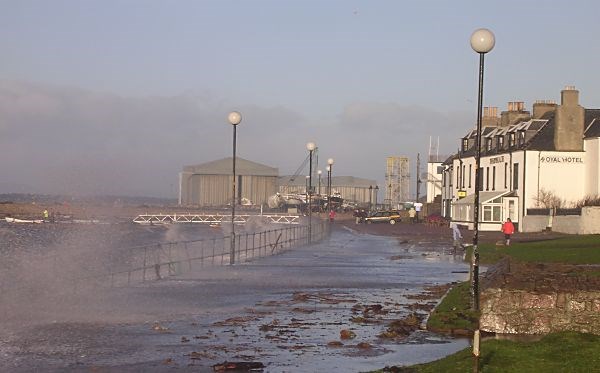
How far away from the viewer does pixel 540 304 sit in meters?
16.8

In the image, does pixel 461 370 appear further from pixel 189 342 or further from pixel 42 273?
pixel 42 273

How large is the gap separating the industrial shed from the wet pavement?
155523 mm

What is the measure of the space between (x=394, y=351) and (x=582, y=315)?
10.5ft

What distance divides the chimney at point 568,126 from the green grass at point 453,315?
5054cm

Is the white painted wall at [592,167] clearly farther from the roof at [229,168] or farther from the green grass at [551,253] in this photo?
the roof at [229,168]

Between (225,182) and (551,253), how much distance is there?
157m

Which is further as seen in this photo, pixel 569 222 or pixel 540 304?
pixel 569 222

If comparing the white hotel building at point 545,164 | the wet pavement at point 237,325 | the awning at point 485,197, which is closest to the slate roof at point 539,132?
the white hotel building at point 545,164

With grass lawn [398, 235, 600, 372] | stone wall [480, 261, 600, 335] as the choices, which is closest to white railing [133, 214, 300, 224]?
stone wall [480, 261, 600, 335]

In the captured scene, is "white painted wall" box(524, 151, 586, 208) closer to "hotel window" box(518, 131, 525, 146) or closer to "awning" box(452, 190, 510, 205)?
"hotel window" box(518, 131, 525, 146)

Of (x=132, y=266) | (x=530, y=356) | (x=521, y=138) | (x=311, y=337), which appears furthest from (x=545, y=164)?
(x=530, y=356)

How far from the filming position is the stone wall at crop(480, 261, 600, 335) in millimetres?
16453

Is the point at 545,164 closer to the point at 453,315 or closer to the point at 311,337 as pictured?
the point at 453,315

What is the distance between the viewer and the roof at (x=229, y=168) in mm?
191000
